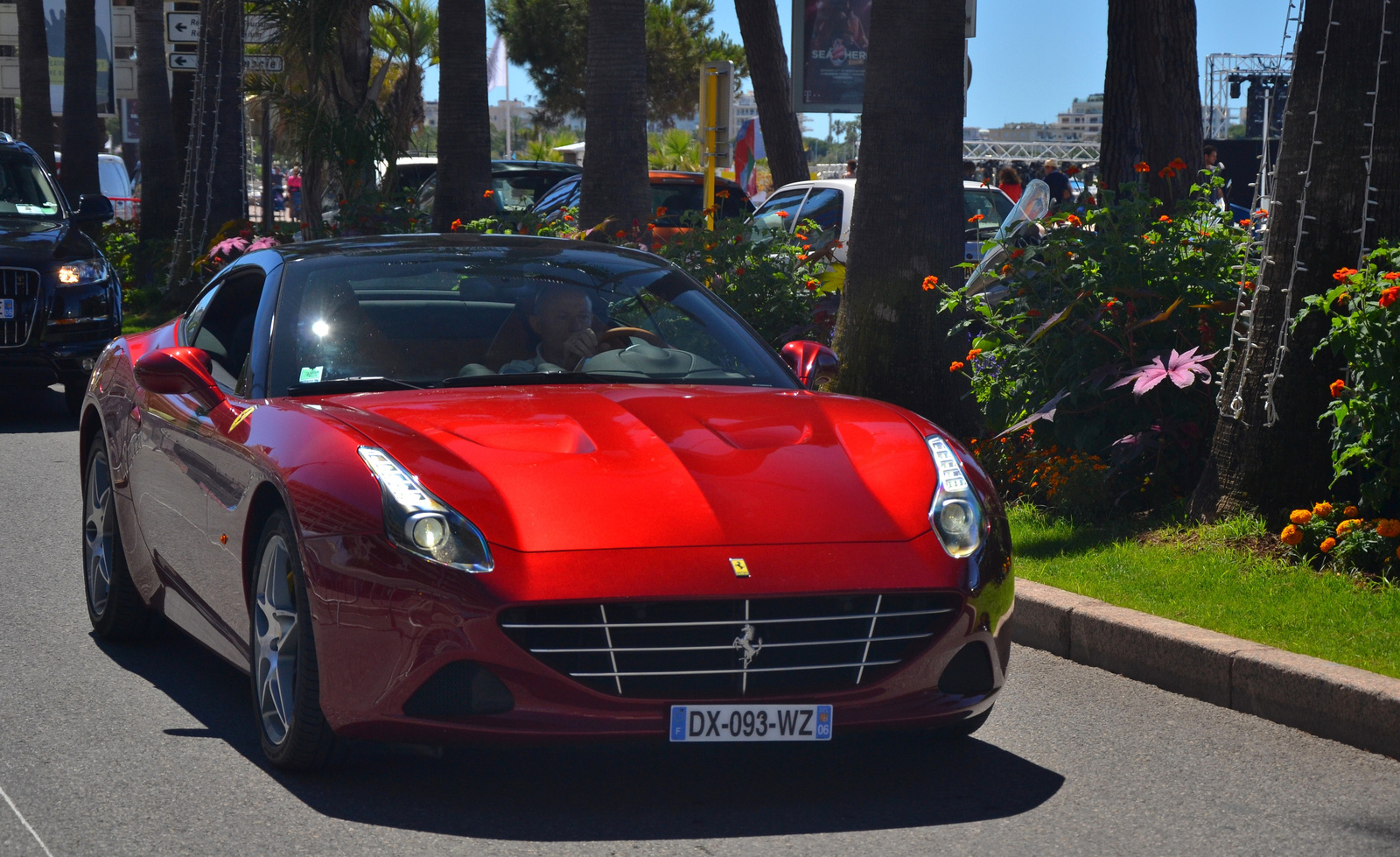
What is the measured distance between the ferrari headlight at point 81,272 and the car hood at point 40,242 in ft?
0.25

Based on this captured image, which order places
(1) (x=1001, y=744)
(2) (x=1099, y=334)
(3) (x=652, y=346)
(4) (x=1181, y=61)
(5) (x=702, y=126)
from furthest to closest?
(5) (x=702, y=126) < (4) (x=1181, y=61) < (2) (x=1099, y=334) < (3) (x=652, y=346) < (1) (x=1001, y=744)

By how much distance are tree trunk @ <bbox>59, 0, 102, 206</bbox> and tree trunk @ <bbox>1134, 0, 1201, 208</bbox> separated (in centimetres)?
1868

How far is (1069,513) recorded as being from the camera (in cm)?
799

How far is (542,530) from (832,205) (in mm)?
13034

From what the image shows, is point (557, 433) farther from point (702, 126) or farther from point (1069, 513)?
point (702, 126)

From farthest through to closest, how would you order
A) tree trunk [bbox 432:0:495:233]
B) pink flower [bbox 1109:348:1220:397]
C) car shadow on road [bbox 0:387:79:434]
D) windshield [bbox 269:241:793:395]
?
tree trunk [bbox 432:0:495:233]
car shadow on road [bbox 0:387:79:434]
pink flower [bbox 1109:348:1220:397]
windshield [bbox 269:241:793:395]

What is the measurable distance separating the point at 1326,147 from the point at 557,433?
379cm

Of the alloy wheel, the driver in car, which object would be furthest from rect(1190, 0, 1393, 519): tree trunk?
the alloy wheel

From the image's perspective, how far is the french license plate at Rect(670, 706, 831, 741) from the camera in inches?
169

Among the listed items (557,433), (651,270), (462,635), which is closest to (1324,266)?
(651,270)

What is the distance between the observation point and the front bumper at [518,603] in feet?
13.8

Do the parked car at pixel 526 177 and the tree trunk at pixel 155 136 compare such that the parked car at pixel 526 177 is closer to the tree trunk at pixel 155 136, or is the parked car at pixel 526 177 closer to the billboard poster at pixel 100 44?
the tree trunk at pixel 155 136

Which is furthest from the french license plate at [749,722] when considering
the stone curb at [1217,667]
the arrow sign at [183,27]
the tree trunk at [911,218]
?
the arrow sign at [183,27]

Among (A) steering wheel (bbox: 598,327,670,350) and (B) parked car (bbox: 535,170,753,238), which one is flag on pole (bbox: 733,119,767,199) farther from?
(A) steering wheel (bbox: 598,327,670,350)
